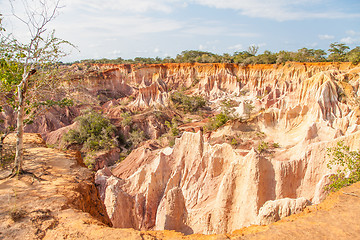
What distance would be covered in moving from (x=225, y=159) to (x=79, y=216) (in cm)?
573

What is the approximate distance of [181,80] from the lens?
37.8 metres

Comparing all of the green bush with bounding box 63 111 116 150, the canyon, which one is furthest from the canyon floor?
the green bush with bounding box 63 111 116 150

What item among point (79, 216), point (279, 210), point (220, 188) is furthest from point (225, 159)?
point (79, 216)

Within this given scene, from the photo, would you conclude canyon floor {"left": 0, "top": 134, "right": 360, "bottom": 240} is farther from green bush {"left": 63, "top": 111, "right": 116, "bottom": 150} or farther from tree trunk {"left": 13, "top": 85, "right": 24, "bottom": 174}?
green bush {"left": 63, "top": 111, "right": 116, "bottom": 150}

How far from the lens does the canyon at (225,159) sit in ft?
20.6

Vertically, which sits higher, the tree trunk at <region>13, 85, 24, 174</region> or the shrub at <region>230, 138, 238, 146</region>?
the tree trunk at <region>13, 85, 24, 174</region>

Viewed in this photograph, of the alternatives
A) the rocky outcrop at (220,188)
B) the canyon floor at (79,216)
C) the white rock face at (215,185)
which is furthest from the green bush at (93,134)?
the canyon floor at (79,216)

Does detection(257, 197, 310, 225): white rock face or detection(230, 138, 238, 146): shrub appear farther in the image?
detection(230, 138, 238, 146): shrub

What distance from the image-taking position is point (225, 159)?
7.97 metres

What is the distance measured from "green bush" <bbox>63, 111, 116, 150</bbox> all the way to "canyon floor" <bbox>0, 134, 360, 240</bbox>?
1283 centimetres

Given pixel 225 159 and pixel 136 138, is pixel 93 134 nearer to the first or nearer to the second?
pixel 136 138

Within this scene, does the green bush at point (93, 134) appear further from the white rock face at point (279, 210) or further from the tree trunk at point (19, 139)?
the white rock face at point (279, 210)

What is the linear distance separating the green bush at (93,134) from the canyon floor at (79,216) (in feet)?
42.1

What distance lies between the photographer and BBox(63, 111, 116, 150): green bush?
1678cm
